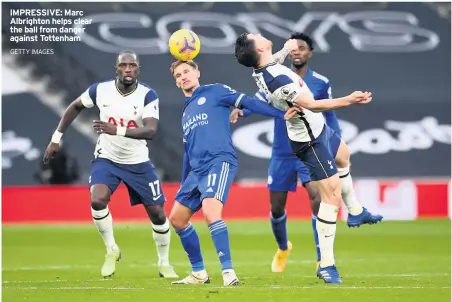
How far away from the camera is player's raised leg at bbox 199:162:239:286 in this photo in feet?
30.0

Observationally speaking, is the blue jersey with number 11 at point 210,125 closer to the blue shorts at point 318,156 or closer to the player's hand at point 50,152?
the blue shorts at point 318,156

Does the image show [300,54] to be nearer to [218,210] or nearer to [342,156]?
[342,156]

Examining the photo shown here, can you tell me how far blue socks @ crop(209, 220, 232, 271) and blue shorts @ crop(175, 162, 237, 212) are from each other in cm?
25

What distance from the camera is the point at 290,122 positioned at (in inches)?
375

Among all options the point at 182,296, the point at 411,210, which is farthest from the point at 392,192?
the point at 182,296

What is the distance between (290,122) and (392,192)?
35.9 feet

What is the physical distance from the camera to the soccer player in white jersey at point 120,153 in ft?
36.1

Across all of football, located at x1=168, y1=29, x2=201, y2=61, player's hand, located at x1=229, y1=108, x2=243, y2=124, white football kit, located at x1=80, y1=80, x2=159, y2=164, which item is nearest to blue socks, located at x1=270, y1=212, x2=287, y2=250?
white football kit, located at x1=80, y1=80, x2=159, y2=164

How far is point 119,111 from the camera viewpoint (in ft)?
36.3

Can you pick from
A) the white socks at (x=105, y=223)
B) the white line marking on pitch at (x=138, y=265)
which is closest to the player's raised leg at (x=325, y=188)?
the white socks at (x=105, y=223)

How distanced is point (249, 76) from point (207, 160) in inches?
490

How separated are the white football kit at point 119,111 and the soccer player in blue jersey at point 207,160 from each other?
1.41m

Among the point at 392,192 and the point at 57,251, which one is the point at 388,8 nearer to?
the point at 392,192

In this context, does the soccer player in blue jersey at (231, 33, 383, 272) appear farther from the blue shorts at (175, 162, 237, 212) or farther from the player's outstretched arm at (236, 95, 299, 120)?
the blue shorts at (175, 162, 237, 212)
